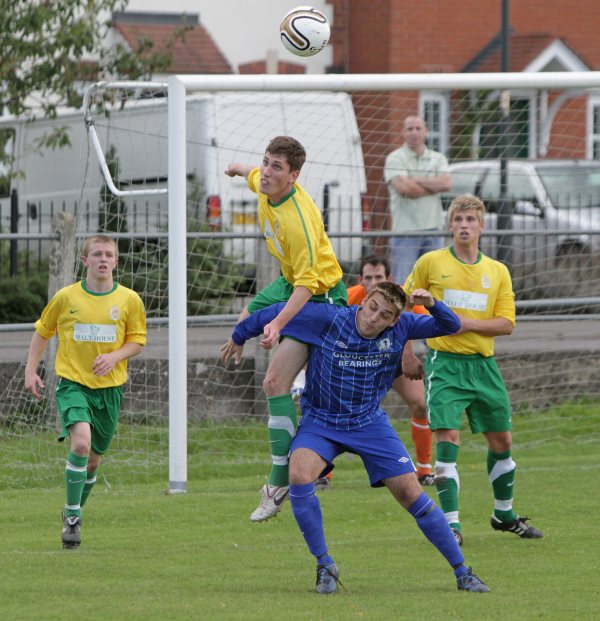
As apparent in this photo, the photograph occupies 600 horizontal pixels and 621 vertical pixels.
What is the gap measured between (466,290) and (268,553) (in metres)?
1.98

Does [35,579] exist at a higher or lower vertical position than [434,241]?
lower

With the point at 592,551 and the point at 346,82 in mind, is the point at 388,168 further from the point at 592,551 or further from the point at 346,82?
the point at 592,551

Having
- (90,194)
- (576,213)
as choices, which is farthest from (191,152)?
(576,213)

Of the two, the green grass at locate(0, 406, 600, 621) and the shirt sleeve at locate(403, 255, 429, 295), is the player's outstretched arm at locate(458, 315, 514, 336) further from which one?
the green grass at locate(0, 406, 600, 621)

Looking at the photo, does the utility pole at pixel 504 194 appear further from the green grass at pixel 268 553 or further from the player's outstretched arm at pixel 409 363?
the player's outstretched arm at pixel 409 363

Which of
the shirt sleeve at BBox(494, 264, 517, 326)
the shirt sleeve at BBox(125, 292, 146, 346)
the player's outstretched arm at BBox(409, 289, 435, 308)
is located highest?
the player's outstretched arm at BBox(409, 289, 435, 308)

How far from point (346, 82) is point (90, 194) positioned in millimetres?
6653

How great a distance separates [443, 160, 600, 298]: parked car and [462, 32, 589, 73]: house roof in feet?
34.4

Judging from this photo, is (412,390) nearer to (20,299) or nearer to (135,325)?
(135,325)

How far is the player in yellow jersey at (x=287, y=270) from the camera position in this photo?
7.89 meters

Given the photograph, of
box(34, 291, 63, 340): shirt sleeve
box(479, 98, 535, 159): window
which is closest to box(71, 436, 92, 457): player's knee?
box(34, 291, 63, 340): shirt sleeve

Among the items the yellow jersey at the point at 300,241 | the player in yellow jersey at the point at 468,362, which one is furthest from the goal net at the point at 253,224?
the player in yellow jersey at the point at 468,362

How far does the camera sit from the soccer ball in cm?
956

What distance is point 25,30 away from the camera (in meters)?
15.4
